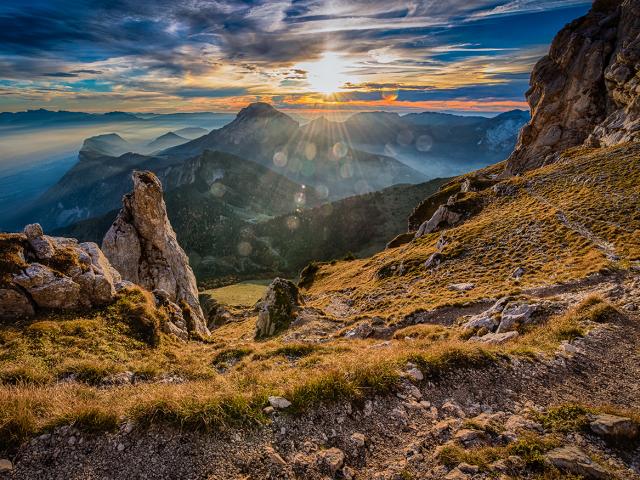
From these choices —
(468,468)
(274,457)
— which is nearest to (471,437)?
(468,468)

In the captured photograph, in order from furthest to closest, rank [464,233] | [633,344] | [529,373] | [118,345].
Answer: [464,233] → [118,345] → [633,344] → [529,373]

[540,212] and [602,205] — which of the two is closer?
[602,205]

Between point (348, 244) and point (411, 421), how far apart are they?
17198 centimetres

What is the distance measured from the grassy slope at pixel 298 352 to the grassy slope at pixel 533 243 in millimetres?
198

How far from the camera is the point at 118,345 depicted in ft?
53.1

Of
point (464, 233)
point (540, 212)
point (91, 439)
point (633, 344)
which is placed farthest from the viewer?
point (464, 233)

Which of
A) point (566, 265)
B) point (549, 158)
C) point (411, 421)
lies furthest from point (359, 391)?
point (549, 158)

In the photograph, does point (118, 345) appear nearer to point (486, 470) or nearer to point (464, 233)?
point (486, 470)

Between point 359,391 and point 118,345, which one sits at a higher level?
point 359,391

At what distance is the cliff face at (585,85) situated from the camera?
6462 cm

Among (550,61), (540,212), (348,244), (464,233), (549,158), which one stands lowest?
(348,244)

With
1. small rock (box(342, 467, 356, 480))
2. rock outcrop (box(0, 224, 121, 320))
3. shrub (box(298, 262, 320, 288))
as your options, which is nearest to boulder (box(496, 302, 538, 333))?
small rock (box(342, 467, 356, 480))

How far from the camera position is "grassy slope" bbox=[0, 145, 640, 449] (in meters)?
7.84

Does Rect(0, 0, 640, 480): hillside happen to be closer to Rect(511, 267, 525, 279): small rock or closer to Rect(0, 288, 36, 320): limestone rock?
Rect(0, 288, 36, 320): limestone rock
